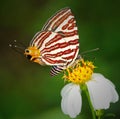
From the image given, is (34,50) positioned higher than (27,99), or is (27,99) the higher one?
(34,50)

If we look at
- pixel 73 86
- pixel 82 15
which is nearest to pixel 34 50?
pixel 73 86

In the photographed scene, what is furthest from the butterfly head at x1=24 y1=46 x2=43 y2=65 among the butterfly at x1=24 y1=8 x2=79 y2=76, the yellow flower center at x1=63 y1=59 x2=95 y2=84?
the yellow flower center at x1=63 y1=59 x2=95 y2=84

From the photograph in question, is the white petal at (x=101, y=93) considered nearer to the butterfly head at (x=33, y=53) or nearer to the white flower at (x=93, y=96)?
the white flower at (x=93, y=96)

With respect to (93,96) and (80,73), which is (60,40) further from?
(93,96)

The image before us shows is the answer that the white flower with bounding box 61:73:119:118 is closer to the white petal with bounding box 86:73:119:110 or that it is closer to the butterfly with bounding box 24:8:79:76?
the white petal with bounding box 86:73:119:110

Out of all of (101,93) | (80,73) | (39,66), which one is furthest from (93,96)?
(39,66)

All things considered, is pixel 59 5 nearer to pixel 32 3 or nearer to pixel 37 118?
pixel 32 3
